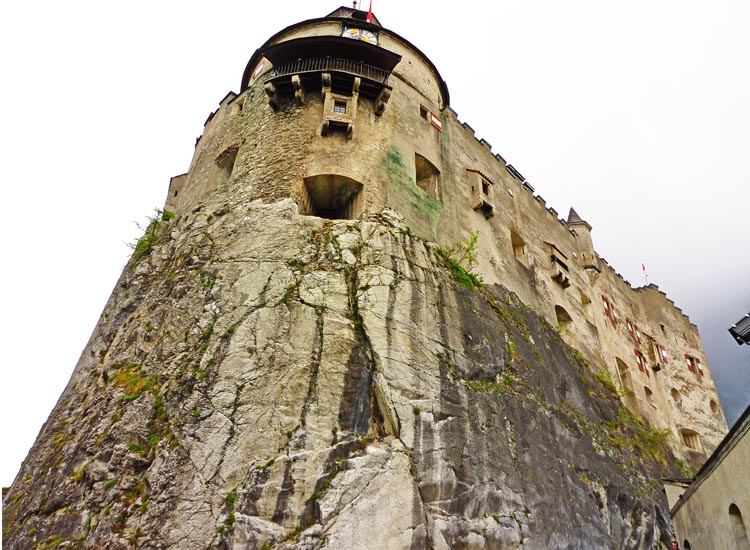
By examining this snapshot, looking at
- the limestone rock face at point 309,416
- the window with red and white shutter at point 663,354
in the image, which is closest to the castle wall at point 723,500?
the limestone rock face at point 309,416

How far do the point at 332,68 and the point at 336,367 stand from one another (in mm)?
11008

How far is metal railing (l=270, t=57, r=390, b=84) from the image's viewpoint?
19984mm

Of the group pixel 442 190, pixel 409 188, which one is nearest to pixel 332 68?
pixel 409 188

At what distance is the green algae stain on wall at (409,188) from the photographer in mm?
18766

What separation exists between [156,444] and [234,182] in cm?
875

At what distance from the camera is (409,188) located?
751 inches

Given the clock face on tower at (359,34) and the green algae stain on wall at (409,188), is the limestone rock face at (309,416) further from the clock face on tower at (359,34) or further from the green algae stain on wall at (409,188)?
the clock face on tower at (359,34)

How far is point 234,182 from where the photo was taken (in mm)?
18594

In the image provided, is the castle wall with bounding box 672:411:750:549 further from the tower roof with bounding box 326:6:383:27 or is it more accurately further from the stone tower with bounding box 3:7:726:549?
the tower roof with bounding box 326:6:383:27

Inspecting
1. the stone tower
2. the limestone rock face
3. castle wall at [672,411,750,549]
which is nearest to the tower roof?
the stone tower

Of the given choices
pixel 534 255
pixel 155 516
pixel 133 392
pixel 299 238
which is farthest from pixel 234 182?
pixel 534 255

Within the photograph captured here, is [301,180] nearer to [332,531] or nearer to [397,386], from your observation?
[397,386]

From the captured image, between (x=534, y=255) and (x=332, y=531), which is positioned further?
(x=534, y=255)

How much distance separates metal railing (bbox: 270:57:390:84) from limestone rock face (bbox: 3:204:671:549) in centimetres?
549
